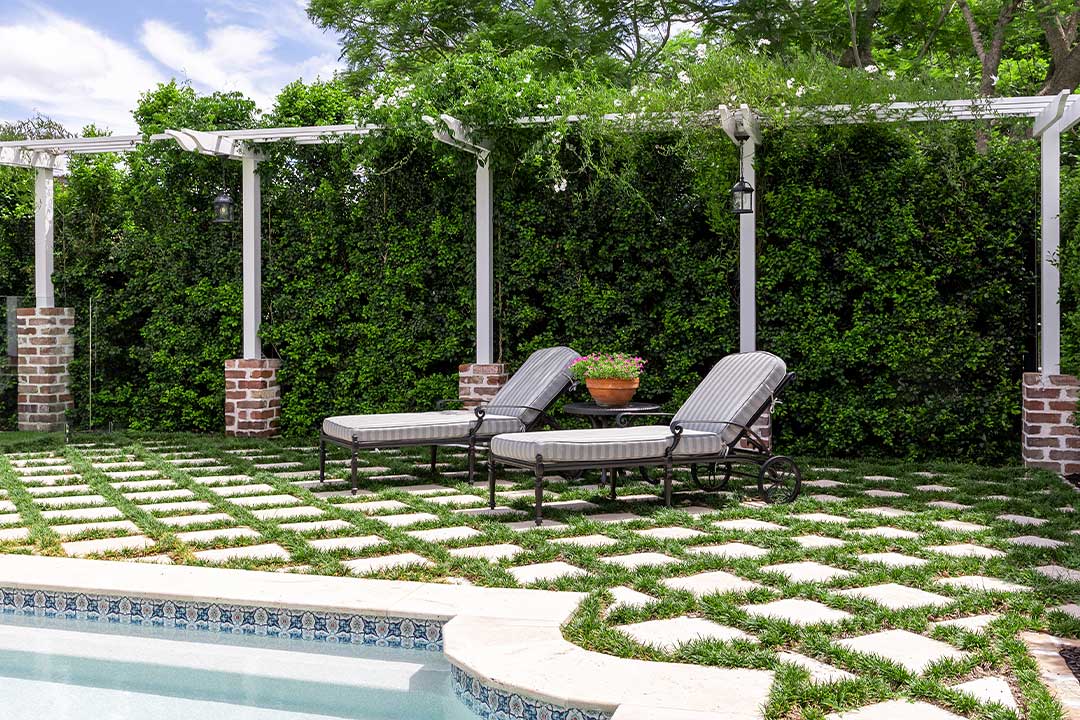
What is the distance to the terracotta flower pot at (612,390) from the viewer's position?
752 cm

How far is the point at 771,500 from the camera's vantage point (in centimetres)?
651

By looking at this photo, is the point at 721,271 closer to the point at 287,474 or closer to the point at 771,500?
the point at 771,500

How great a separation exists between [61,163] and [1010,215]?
9.47m

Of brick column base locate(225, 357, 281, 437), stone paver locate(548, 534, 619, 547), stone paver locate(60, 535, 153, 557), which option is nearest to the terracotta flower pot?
stone paver locate(548, 534, 619, 547)

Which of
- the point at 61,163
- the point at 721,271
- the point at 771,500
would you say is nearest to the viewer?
the point at 771,500

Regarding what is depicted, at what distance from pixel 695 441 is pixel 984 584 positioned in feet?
7.66

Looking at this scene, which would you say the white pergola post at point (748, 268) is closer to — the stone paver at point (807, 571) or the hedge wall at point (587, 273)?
the hedge wall at point (587, 273)

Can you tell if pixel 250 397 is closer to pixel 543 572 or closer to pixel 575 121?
pixel 575 121

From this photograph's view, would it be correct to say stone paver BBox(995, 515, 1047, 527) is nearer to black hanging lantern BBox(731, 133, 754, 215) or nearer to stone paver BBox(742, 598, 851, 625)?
stone paver BBox(742, 598, 851, 625)

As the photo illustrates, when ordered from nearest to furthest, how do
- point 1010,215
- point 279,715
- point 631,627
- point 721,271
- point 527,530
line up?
point 279,715 < point 631,627 < point 527,530 < point 1010,215 < point 721,271

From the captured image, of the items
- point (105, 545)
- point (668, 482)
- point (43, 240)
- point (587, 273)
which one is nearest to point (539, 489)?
point (668, 482)

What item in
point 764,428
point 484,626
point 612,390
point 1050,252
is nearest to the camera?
point 484,626

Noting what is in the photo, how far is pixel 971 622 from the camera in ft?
12.3

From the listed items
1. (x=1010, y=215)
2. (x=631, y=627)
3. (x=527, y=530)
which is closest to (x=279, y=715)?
(x=631, y=627)
